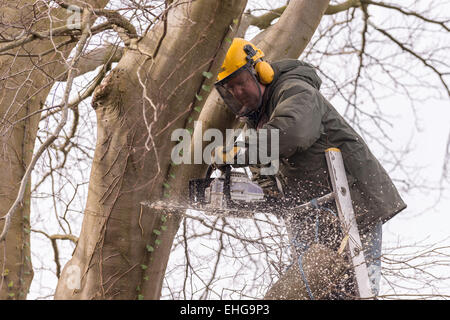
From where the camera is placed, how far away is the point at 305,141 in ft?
11.0

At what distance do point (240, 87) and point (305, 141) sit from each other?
748 mm

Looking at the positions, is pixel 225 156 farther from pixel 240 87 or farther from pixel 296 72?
pixel 296 72

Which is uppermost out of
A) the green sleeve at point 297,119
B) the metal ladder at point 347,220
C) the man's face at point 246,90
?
the man's face at point 246,90

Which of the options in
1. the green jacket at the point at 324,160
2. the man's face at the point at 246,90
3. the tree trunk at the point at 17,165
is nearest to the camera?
the green jacket at the point at 324,160

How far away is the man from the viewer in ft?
11.1

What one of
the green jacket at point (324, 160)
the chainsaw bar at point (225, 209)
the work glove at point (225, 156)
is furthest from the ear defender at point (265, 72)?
the chainsaw bar at point (225, 209)

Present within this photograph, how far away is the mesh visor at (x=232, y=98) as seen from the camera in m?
3.83

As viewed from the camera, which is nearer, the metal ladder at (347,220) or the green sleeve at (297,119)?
the metal ladder at (347,220)

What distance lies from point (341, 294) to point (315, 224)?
46 centimetres

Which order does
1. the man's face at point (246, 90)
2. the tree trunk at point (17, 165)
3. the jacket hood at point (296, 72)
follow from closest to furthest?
the jacket hood at point (296, 72), the man's face at point (246, 90), the tree trunk at point (17, 165)

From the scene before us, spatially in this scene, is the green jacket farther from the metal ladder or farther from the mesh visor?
the mesh visor

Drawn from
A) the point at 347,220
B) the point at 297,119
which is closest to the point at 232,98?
the point at 297,119

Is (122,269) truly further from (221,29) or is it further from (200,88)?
(221,29)

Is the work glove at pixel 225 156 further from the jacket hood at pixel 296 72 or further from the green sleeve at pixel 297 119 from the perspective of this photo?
the jacket hood at pixel 296 72
